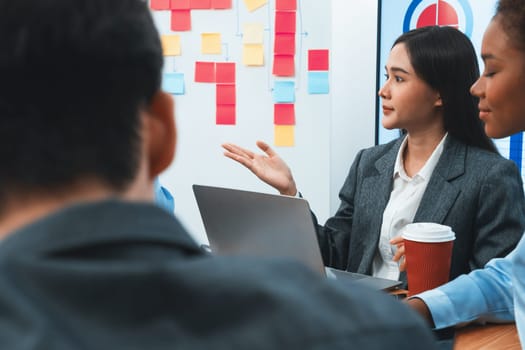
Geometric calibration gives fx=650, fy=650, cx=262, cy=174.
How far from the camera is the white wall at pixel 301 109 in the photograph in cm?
290

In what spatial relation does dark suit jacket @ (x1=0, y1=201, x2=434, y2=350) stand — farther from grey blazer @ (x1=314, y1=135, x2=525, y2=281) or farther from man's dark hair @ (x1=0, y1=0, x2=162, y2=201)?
grey blazer @ (x1=314, y1=135, x2=525, y2=281)

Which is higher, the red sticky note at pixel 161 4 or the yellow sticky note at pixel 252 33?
the red sticky note at pixel 161 4

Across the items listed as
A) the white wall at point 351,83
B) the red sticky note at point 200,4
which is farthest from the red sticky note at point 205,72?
the white wall at point 351,83

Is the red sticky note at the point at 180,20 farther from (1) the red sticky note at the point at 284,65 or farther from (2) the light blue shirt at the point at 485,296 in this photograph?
(2) the light blue shirt at the point at 485,296

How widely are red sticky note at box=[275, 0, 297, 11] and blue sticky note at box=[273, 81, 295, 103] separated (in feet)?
1.06

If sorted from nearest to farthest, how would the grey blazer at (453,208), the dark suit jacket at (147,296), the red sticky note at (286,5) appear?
1. the dark suit jacket at (147,296)
2. the grey blazer at (453,208)
3. the red sticky note at (286,5)

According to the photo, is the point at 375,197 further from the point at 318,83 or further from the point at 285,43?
the point at 285,43

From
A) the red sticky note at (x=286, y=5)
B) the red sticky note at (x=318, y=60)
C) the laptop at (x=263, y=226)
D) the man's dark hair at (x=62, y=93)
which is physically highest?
the red sticky note at (x=286, y=5)

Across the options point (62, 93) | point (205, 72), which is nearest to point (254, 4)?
point (205, 72)

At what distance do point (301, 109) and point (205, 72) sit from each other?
18.6 inches

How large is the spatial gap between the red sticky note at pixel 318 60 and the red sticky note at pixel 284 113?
0.20 meters

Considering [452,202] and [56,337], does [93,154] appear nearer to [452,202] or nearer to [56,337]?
[56,337]

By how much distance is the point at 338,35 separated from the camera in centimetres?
295

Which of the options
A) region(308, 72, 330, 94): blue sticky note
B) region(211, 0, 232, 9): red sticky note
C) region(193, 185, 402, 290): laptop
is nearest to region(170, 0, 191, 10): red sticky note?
region(211, 0, 232, 9): red sticky note
